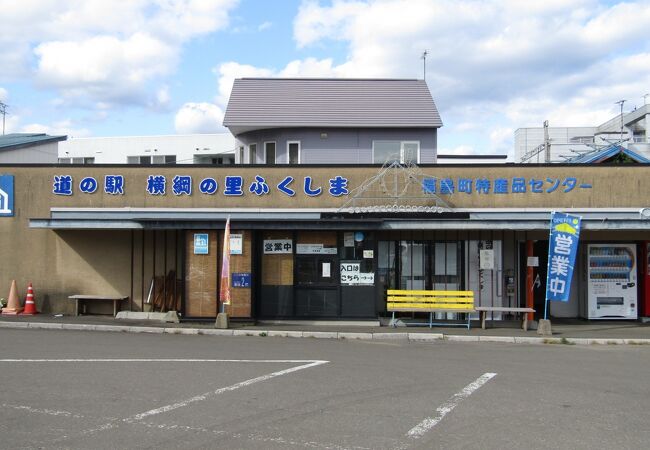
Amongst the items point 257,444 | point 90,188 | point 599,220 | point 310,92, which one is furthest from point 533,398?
point 310,92

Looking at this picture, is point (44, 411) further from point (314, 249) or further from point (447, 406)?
point (314, 249)

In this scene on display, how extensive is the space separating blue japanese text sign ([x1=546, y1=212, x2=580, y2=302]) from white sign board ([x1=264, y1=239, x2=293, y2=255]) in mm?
6777

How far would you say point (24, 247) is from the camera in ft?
63.0

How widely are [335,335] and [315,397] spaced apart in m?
7.35

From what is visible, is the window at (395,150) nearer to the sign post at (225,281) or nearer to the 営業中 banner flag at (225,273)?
the sign post at (225,281)

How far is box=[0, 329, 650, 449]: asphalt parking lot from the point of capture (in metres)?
6.89

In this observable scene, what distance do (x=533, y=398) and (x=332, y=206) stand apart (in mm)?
10682

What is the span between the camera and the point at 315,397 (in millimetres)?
8781

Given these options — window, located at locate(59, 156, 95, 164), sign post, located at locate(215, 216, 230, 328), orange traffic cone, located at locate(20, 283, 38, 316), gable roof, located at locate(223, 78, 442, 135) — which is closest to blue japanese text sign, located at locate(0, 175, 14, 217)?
orange traffic cone, located at locate(20, 283, 38, 316)

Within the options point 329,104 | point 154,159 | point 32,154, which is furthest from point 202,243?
point 154,159

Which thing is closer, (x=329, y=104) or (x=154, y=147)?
(x=329, y=104)

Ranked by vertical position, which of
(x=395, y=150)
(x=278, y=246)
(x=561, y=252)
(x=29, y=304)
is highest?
(x=395, y=150)

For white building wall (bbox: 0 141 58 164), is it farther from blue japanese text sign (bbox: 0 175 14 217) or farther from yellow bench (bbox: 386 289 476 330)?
yellow bench (bbox: 386 289 476 330)

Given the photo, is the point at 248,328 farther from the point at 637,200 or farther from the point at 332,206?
the point at 637,200
